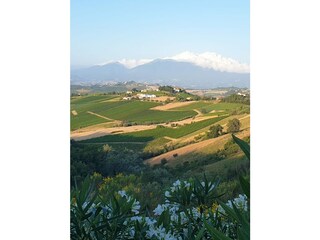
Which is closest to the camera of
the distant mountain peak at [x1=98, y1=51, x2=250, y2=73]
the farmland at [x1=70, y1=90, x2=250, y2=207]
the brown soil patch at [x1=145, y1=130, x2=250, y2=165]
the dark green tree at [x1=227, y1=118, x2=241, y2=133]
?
the distant mountain peak at [x1=98, y1=51, x2=250, y2=73]

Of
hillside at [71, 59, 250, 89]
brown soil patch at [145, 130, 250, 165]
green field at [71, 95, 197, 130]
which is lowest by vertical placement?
brown soil patch at [145, 130, 250, 165]

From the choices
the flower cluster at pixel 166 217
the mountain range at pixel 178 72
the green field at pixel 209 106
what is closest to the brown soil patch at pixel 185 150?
the green field at pixel 209 106

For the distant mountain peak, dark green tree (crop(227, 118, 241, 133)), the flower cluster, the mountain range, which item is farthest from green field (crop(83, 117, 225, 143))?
the flower cluster

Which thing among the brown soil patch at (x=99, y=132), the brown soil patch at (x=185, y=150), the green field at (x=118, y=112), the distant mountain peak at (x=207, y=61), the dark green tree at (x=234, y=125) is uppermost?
the distant mountain peak at (x=207, y=61)

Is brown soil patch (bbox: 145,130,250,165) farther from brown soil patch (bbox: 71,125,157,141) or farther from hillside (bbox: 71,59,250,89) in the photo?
hillside (bbox: 71,59,250,89)

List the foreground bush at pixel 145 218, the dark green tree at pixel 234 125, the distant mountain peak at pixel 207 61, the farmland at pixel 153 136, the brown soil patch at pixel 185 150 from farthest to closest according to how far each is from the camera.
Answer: the brown soil patch at pixel 185 150 < the farmland at pixel 153 136 < the dark green tree at pixel 234 125 < the distant mountain peak at pixel 207 61 < the foreground bush at pixel 145 218

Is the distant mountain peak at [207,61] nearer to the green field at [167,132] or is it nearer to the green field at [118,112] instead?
the green field at [118,112]

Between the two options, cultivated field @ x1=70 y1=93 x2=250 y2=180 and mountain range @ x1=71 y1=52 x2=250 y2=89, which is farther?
cultivated field @ x1=70 y1=93 x2=250 y2=180

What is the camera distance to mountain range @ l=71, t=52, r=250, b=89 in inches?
90.9

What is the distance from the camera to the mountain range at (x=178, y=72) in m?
2.31
